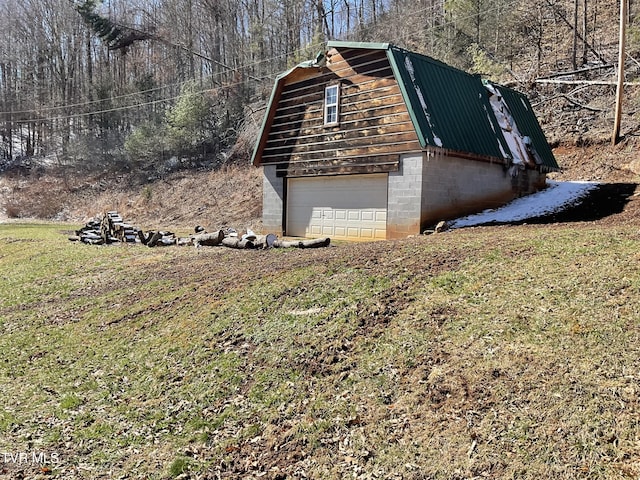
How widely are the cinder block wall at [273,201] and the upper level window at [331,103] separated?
9.19ft

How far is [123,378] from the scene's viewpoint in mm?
5922

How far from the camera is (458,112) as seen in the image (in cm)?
1394

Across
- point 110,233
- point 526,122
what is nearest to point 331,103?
point 526,122

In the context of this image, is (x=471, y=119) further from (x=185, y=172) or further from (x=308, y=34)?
(x=308, y=34)

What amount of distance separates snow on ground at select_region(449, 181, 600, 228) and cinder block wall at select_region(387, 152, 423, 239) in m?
1.08

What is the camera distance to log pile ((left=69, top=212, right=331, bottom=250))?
12188 millimetres

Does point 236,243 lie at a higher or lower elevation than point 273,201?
lower

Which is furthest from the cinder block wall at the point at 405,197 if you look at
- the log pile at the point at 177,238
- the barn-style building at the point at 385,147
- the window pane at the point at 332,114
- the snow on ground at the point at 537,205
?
the window pane at the point at 332,114

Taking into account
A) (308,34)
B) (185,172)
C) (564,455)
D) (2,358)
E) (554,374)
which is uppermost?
(308,34)

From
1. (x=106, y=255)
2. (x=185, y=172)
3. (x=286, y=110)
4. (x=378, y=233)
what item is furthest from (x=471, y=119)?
(x=185, y=172)

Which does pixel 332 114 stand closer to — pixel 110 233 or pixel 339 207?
pixel 339 207

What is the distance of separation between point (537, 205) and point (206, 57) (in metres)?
32.5

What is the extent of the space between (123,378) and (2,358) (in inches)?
95.7

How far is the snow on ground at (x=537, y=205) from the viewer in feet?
44.3
